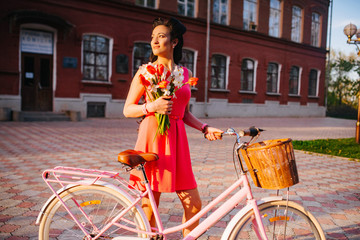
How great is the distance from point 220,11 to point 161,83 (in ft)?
66.3

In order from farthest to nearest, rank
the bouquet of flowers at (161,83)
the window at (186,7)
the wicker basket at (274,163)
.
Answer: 1. the window at (186,7)
2. the bouquet of flowers at (161,83)
3. the wicker basket at (274,163)

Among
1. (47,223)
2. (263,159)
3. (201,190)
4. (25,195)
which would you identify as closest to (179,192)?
Result: (263,159)

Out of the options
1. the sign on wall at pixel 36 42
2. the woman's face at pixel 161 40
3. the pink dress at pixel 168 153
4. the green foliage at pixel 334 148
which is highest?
the sign on wall at pixel 36 42

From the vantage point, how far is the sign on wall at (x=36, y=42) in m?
14.3

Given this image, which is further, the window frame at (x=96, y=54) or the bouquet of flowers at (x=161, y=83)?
the window frame at (x=96, y=54)

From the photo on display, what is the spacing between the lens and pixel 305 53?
2630cm

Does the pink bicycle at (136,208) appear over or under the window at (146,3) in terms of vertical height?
under

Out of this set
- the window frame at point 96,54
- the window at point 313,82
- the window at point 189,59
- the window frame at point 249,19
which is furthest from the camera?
the window at point 313,82

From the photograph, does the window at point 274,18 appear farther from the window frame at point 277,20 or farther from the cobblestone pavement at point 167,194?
the cobblestone pavement at point 167,194

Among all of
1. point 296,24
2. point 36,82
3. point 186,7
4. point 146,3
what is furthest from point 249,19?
point 36,82

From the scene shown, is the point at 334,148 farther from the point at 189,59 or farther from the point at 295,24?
the point at 295,24

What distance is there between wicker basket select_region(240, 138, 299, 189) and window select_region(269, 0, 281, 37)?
23.8 meters

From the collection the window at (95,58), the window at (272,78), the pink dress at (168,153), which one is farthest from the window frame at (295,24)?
the pink dress at (168,153)

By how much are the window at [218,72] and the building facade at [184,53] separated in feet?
0.22
